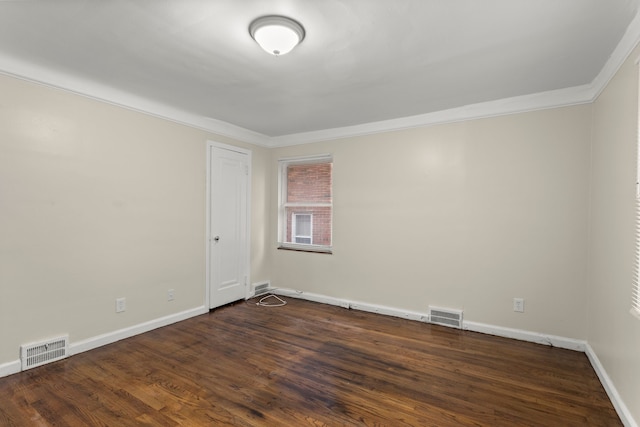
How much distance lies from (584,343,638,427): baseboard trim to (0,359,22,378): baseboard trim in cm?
431

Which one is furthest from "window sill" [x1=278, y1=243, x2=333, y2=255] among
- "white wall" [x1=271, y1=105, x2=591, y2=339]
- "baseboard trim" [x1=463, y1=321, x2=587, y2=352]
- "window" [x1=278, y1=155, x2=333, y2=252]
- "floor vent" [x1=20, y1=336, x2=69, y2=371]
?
"floor vent" [x1=20, y1=336, x2=69, y2=371]

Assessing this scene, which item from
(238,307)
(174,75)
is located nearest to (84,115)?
(174,75)

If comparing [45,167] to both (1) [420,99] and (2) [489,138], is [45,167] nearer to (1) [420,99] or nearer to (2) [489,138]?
(1) [420,99]

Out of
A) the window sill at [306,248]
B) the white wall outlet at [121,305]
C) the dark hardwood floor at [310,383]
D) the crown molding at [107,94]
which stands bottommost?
the dark hardwood floor at [310,383]

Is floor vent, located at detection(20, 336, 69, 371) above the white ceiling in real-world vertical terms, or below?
below

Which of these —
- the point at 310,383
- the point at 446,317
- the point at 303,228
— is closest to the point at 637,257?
the point at 446,317

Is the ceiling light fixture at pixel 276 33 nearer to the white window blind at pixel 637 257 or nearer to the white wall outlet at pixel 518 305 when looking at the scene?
the white window blind at pixel 637 257

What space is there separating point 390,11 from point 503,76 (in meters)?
1.48

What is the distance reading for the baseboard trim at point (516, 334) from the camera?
2.10 metres

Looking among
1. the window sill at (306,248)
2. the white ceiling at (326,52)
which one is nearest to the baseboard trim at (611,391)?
the white ceiling at (326,52)

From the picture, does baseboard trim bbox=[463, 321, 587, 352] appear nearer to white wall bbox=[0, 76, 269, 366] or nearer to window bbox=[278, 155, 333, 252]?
Answer: window bbox=[278, 155, 333, 252]

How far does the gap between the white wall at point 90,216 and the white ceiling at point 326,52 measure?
0.91ft

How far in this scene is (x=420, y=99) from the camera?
3242 mm

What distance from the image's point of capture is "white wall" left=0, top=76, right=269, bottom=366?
8.28ft
